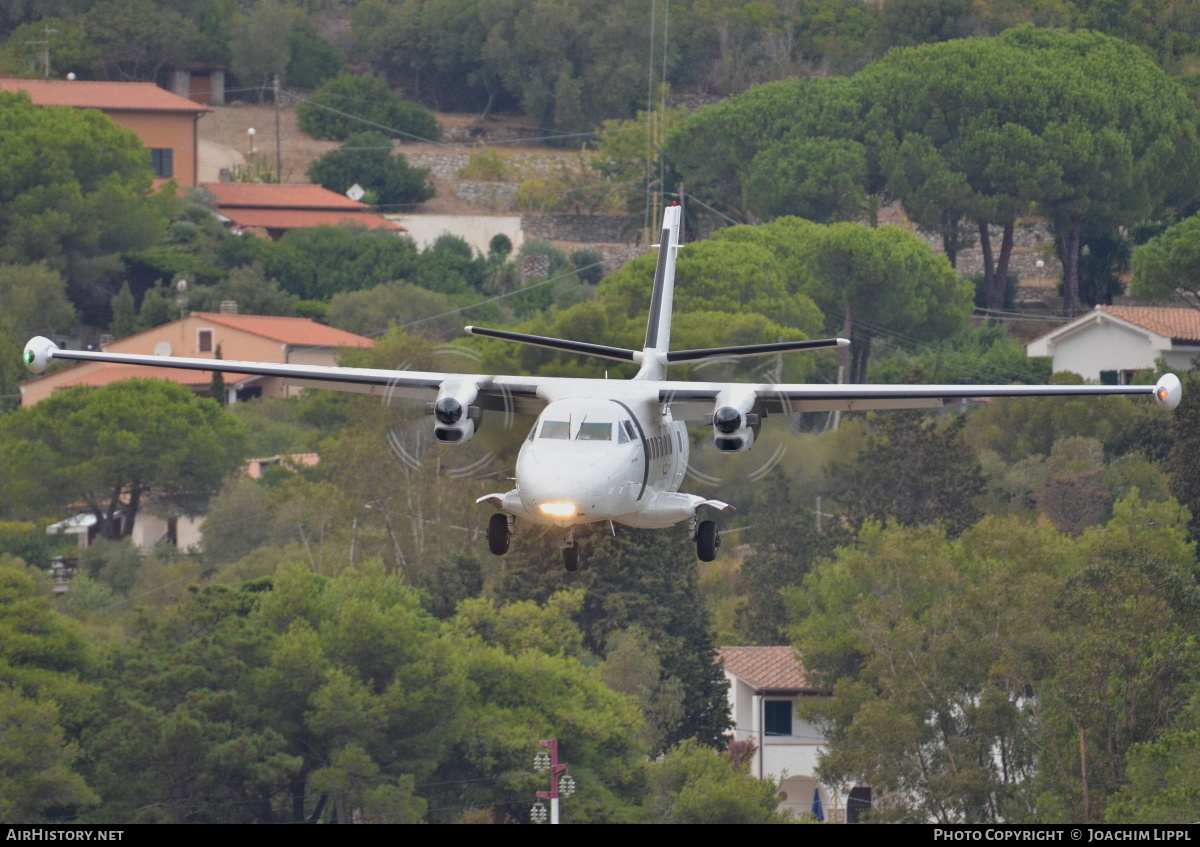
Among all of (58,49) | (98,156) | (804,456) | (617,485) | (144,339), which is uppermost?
(58,49)

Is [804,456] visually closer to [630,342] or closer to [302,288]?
[630,342]

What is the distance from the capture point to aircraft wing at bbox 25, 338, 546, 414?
37.0 meters

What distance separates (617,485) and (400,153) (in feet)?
404

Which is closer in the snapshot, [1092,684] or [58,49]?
[1092,684]

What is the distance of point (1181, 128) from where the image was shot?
134250 millimetres

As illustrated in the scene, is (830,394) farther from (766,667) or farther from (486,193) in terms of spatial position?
(486,193)

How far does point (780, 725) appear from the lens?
80.6m

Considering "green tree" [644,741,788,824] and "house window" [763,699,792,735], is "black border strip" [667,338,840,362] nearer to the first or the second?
"green tree" [644,741,788,824]

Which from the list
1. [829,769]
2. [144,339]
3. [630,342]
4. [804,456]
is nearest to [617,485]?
[829,769]

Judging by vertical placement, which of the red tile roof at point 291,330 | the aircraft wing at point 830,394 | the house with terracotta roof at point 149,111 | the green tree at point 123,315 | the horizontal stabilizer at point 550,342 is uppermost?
the house with terracotta roof at point 149,111

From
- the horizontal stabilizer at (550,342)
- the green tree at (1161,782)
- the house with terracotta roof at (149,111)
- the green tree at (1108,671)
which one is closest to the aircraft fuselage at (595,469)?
the horizontal stabilizer at (550,342)

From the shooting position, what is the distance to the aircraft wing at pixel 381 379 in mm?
36969

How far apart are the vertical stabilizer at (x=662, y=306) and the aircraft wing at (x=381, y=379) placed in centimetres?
270

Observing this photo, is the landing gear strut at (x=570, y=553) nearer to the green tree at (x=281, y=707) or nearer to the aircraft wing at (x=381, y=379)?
the aircraft wing at (x=381, y=379)
